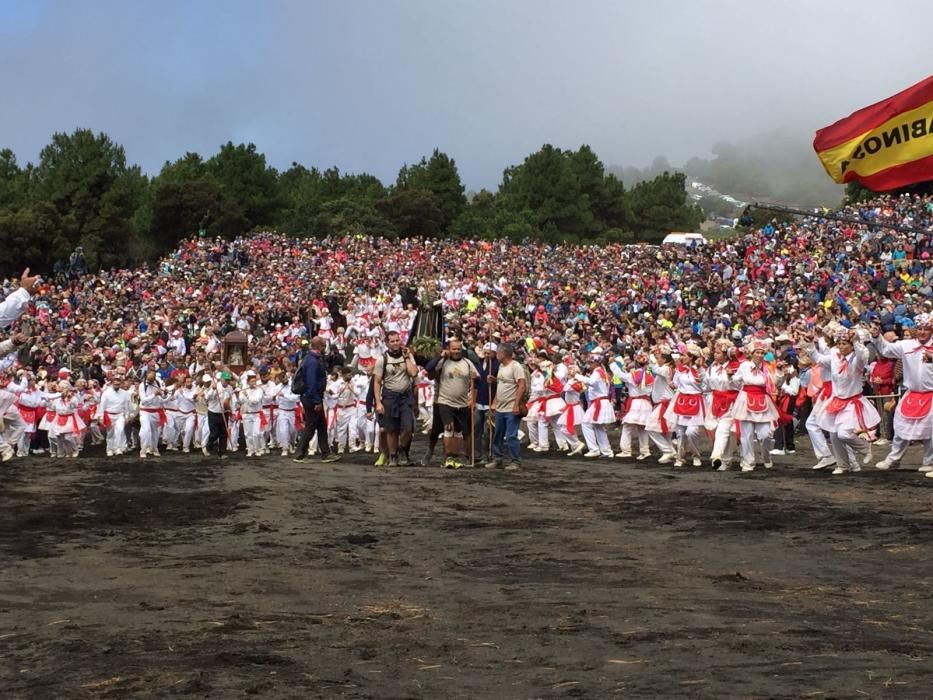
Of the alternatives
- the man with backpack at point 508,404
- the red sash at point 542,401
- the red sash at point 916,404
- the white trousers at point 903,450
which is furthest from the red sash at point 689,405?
the red sash at point 542,401

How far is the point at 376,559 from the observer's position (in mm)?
10023

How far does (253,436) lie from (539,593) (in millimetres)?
17504

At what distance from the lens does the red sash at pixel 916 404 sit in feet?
51.6

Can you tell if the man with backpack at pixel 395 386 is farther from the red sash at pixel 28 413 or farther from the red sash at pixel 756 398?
the red sash at pixel 28 413

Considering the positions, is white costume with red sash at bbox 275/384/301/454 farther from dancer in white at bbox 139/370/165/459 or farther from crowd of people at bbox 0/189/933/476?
dancer in white at bbox 139/370/165/459

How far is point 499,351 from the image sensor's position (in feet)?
64.0

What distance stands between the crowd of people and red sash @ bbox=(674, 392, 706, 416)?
0.04 m

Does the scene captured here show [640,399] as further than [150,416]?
No

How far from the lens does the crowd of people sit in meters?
18.4

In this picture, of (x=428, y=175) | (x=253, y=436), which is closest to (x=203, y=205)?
(x=428, y=175)

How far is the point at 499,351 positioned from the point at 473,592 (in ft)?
36.8

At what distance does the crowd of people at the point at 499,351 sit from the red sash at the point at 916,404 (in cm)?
3

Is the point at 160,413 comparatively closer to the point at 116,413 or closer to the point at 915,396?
the point at 116,413

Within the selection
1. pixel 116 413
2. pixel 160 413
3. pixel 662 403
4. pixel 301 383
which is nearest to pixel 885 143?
pixel 662 403
